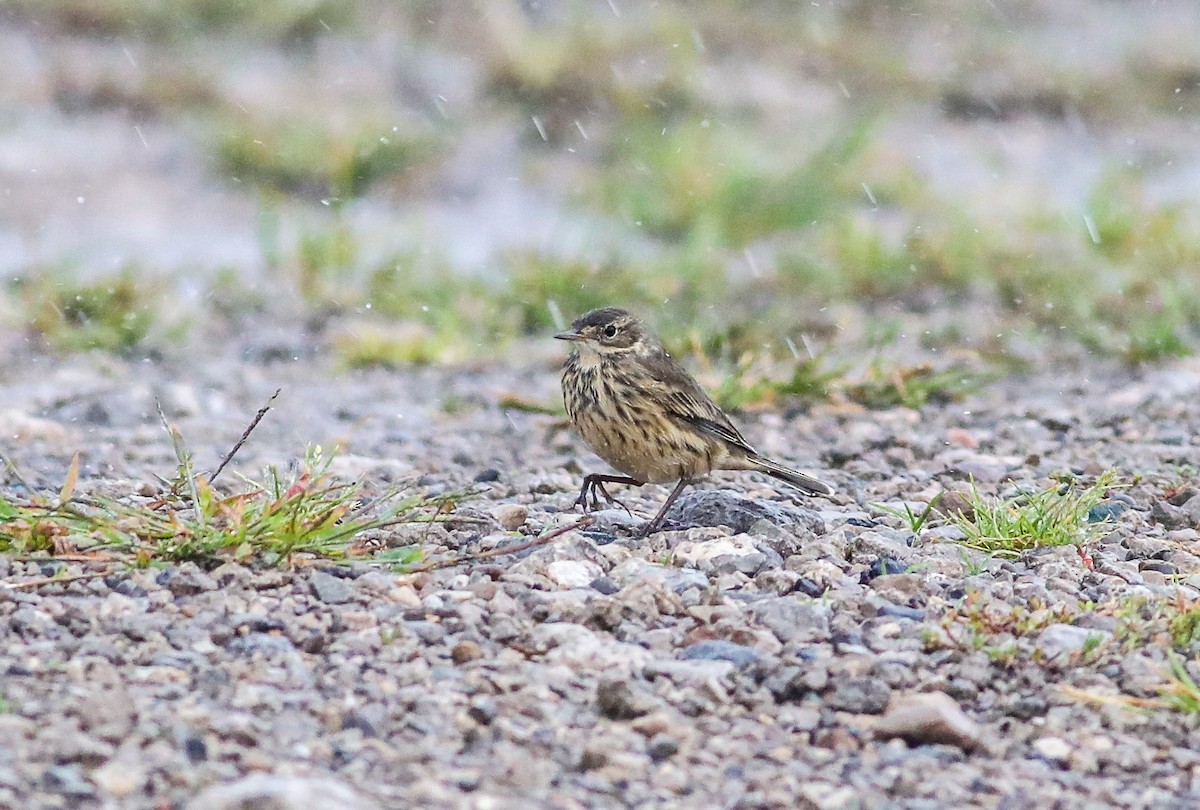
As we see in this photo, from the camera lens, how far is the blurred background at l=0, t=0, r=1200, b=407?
9281 mm

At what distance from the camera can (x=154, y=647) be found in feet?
13.1

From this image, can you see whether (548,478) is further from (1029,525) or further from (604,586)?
(1029,525)

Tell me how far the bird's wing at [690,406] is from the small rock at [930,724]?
7.74 ft

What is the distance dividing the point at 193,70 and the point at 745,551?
946 cm

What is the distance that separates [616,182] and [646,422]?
5.88m

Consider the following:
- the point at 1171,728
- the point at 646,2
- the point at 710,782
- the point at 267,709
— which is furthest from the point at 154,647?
the point at 646,2

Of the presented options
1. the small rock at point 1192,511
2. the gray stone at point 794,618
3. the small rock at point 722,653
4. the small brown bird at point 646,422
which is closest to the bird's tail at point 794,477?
the small brown bird at point 646,422

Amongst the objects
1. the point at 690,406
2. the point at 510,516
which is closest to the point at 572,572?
the point at 510,516

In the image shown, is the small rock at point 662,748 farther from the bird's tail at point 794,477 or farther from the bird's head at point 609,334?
the bird's head at point 609,334

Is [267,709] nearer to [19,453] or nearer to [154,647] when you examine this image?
[154,647]

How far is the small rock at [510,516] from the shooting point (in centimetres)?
533

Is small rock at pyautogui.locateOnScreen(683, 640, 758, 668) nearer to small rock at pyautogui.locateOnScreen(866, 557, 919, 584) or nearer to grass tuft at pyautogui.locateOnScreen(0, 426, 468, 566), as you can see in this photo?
small rock at pyautogui.locateOnScreen(866, 557, 919, 584)

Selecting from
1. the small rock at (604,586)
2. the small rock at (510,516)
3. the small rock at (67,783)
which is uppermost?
the small rock at (67,783)

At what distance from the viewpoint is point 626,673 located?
402 centimetres
